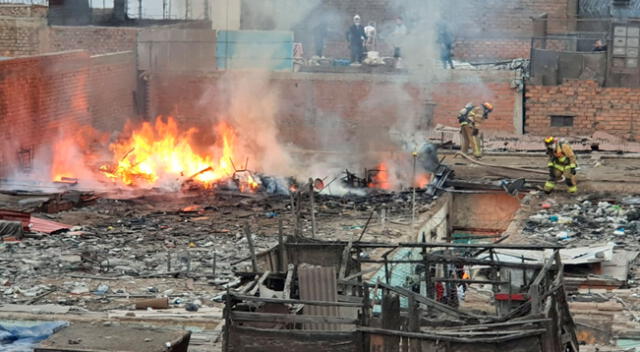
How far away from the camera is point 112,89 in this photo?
26.6 meters

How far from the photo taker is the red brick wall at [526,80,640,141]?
24.8 m

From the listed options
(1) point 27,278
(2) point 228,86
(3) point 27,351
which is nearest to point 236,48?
(2) point 228,86

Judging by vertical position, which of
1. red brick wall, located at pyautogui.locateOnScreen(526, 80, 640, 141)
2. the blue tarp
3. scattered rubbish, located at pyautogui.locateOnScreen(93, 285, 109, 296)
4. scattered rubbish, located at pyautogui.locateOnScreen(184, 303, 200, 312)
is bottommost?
→ scattered rubbish, located at pyautogui.locateOnScreen(93, 285, 109, 296)

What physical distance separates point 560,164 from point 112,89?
10.9 m

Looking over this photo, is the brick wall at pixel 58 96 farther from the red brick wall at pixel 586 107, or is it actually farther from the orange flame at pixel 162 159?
the red brick wall at pixel 586 107

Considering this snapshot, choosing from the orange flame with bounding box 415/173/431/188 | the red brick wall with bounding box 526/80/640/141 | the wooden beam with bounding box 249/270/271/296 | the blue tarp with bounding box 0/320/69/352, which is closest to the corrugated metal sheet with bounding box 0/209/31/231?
the blue tarp with bounding box 0/320/69/352

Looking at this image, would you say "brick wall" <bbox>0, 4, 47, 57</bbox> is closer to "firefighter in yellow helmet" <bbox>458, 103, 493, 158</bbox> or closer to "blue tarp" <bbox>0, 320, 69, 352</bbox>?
"firefighter in yellow helmet" <bbox>458, 103, 493, 158</bbox>

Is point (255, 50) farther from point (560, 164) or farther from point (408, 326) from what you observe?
point (408, 326)

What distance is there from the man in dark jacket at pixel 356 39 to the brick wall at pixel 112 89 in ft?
16.6

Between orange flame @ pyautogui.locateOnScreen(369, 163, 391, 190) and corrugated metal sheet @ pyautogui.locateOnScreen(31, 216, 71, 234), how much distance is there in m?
6.24

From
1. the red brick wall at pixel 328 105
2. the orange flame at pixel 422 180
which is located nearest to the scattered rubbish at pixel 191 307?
the orange flame at pixel 422 180

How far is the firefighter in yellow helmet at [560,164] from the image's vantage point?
19797 millimetres

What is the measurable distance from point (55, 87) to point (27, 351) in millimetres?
13527

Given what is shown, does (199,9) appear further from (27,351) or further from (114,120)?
(27,351)
